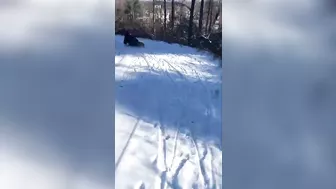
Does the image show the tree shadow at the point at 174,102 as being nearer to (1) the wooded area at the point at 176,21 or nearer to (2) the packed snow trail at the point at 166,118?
(2) the packed snow trail at the point at 166,118

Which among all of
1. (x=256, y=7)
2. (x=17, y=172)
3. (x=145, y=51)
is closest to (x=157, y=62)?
(x=145, y=51)

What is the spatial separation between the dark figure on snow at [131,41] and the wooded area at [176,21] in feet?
0.07

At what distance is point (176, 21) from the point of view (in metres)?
2.39

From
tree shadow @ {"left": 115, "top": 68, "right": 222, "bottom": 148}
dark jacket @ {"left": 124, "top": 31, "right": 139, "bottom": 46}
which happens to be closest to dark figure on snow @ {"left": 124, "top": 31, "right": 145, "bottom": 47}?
dark jacket @ {"left": 124, "top": 31, "right": 139, "bottom": 46}

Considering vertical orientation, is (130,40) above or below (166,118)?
above

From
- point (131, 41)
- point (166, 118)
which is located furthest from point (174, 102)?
point (131, 41)

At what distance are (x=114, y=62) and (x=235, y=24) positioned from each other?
519 millimetres

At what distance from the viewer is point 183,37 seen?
239 centimetres

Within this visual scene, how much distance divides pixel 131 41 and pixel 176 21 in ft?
0.67

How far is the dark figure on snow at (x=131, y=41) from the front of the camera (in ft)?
7.73

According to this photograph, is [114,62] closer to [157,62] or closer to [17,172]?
[157,62]

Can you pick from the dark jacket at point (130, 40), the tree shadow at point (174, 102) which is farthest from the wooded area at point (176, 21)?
the tree shadow at point (174, 102)

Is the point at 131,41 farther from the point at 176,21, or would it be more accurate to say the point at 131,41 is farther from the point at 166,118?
the point at 166,118

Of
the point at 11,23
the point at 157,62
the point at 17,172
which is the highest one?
the point at 11,23
